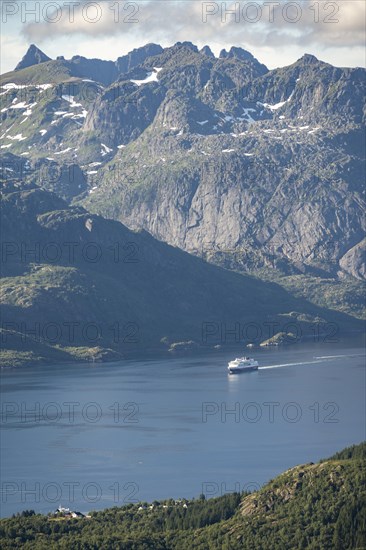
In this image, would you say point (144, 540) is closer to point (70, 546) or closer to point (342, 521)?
point (70, 546)

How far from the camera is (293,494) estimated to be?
137250 millimetres

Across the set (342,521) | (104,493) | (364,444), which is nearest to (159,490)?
(104,493)

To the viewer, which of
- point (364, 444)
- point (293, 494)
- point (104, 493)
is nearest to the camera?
point (293, 494)

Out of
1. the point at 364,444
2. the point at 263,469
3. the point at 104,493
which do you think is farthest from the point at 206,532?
the point at 263,469

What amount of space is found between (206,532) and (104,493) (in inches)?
1706

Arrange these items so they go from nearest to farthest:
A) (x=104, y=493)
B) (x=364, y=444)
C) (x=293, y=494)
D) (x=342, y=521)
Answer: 1. (x=342, y=521)
2. (x=293, y=494)
3. (x=364, y=444)
4. (x=104, y=493)

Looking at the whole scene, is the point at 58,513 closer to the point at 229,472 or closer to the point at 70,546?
the point at 70,546

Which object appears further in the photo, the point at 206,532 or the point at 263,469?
the point at 263,469

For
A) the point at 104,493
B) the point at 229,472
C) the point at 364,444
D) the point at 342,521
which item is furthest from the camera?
the point at 229,472

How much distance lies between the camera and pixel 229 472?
625 feet

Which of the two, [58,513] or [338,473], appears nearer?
[338,473]

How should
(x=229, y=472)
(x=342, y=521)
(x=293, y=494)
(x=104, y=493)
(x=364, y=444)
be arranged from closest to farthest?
(x=342, y=521), (x=293, y=494), (x=364, y=444), (x=104, y=493), (x=229, y=472)

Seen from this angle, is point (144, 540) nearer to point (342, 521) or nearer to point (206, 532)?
point (206, 532)

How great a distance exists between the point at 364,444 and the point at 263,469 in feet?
149
